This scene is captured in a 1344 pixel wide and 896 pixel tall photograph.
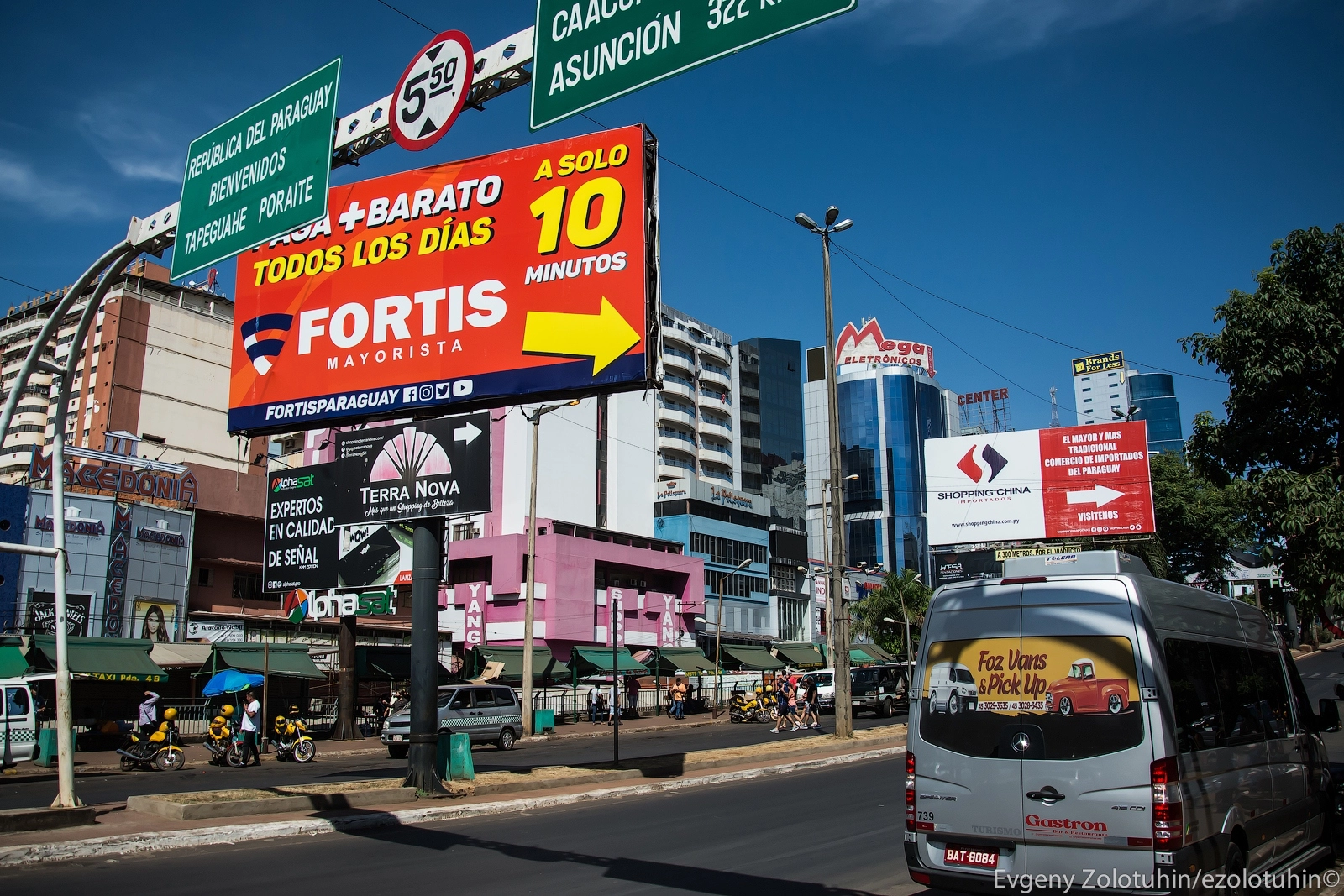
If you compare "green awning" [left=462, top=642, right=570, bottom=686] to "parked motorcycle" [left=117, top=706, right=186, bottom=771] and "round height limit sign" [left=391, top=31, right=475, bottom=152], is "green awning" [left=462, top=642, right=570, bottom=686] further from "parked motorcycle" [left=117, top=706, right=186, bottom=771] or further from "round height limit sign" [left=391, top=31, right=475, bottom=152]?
"round height limit sign" [left=391, top=31, right=475, bottom=152]

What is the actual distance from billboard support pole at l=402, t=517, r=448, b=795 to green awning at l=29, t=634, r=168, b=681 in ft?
62.0

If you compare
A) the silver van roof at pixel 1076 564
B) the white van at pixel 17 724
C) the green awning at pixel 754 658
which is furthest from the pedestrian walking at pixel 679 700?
the silver van roof at pixel 1076 564

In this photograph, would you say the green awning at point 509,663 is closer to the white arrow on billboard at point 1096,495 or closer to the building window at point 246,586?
the building window at point 246,586

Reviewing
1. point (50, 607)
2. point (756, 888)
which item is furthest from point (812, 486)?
point (756, 888)

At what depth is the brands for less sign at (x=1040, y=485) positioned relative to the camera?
3544 centimetres

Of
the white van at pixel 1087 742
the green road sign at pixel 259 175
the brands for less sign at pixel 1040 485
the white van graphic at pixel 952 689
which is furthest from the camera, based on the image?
the brands for less sign at pixel 1040 485

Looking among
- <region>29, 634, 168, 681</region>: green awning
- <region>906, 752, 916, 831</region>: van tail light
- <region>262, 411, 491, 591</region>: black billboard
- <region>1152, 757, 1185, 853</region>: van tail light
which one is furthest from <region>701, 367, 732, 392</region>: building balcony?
<region>1152, 757, 1185, 853</region>: van tail light

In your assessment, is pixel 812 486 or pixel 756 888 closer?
pixel 756 888

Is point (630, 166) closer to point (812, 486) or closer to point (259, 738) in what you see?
point (259, 738)

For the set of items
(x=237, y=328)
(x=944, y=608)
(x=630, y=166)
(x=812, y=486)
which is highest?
(x=812, y=486)

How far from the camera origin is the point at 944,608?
7461 mm

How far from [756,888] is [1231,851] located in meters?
3.74

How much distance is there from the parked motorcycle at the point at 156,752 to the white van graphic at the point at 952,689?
21.3 metres

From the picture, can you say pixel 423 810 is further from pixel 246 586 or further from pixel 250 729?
pixel 246 586
